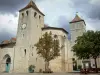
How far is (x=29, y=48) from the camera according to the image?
38.6 metres

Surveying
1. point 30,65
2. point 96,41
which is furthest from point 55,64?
point 96,41

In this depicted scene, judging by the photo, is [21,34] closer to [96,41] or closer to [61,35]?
[61,35]

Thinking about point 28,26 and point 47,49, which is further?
point 28,26

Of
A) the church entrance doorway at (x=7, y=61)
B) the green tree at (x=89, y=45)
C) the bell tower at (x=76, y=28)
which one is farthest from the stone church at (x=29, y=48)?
the bell tower at (x=76, y=28)

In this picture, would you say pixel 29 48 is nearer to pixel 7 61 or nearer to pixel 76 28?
pixel 7 61

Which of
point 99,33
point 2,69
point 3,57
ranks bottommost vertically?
point 2,69

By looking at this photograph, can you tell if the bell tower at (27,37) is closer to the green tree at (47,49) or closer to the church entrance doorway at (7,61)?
the church entrance doorway at (7,61)

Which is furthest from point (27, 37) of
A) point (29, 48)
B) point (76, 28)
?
point (76, 28)

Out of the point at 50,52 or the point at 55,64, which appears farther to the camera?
the point at 55,64

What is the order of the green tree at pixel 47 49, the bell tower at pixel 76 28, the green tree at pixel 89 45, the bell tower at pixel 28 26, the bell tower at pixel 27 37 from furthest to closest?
the bell tower at pixel 76 28, the bell tower at pixel 28 26, the bell tower at pixel 27 37, the green tree at pixel 47 49, the green tree at pixel 89 45

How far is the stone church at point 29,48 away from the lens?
38844mm

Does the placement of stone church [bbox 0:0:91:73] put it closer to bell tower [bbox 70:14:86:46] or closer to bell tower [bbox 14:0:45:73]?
bell tower [bbox 14:0:45:73]

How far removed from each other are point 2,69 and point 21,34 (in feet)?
38.9

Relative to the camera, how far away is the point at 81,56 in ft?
101
